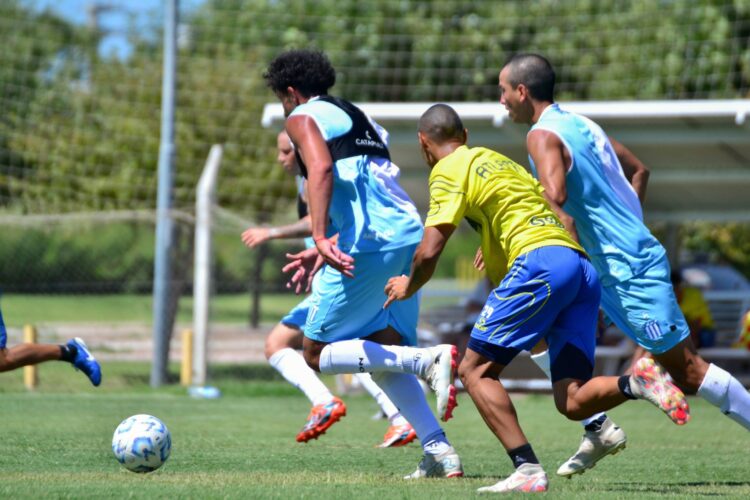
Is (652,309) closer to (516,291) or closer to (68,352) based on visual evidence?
(516,291)

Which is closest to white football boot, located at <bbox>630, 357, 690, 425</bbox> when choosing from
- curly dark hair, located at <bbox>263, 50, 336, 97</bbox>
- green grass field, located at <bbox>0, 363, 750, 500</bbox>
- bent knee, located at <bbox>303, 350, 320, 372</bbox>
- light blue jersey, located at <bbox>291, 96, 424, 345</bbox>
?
green grass field, located at <bbox>0, 363, 750, 500</bbox>

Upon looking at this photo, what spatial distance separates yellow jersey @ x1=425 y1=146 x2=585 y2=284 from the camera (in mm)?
5461

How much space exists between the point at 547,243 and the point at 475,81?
23091 mm

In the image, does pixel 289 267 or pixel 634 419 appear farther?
pixel 634 419

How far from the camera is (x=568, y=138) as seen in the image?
6.03 metres

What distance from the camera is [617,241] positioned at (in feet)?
20.2

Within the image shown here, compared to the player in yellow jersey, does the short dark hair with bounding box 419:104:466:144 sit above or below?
above

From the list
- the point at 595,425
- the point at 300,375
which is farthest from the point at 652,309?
the point at 300,375

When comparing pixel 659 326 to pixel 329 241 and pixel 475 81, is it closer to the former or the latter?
pixel 329 241

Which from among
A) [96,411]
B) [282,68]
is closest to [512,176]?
[282,68]

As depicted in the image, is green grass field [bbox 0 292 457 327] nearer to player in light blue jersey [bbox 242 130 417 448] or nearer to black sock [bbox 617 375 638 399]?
player in light blue jersey [bbox 242 130 417 448]

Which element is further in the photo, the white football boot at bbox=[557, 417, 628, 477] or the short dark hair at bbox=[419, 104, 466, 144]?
the white football boot at bbox=[557, 417, 628, 477]

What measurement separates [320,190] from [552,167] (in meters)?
1.20

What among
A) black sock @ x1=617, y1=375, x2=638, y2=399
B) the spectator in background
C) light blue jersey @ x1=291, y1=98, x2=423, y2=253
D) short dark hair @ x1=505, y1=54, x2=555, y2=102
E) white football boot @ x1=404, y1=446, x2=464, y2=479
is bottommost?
the spectator in background
